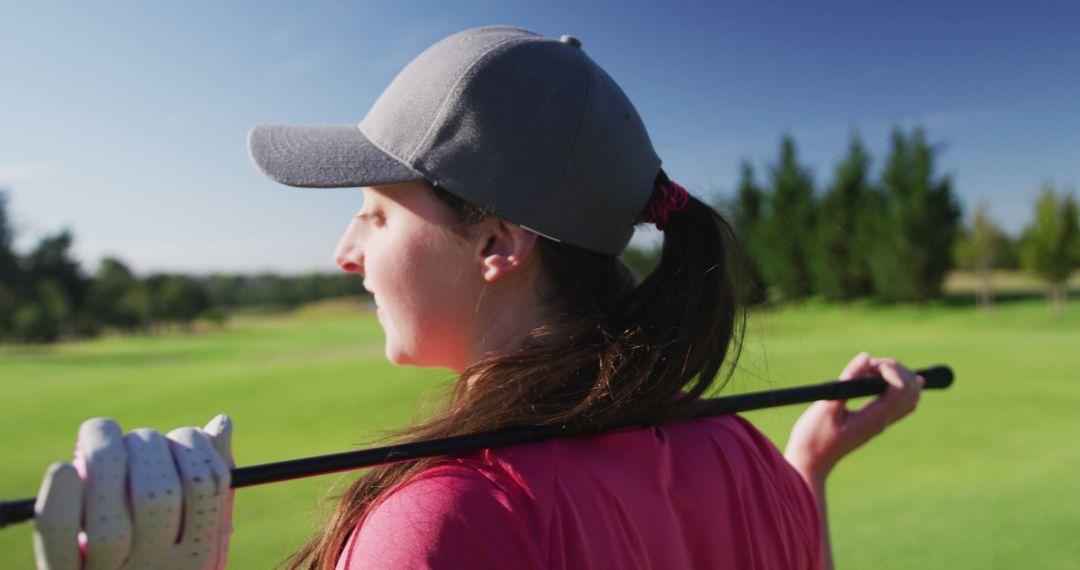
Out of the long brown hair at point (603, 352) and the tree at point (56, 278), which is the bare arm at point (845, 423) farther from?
the tree at point (56, 278)

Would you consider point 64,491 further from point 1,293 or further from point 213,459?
point 1,293

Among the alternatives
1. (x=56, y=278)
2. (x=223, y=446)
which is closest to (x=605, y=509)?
(x=223, y=446)

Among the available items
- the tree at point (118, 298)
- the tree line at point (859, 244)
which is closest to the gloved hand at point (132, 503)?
the tree line at point (859, 244)

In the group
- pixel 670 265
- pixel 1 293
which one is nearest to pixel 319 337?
pixel 1 293

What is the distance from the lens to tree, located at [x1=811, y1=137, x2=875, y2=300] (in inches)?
1011

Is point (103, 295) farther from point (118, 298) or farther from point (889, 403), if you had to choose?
point (889, 403)

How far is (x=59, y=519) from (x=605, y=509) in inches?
21.5

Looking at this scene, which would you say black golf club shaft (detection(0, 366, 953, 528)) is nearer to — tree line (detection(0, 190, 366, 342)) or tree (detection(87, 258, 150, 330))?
tree line (detection(0, 190, 366, 342))

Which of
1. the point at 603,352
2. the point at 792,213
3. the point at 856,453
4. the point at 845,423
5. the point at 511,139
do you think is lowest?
the point at 856,453

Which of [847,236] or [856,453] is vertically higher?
[847,236]

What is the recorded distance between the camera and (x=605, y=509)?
909 mm

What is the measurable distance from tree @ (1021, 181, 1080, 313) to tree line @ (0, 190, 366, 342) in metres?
22.1

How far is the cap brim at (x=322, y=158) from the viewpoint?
1095 millimetres

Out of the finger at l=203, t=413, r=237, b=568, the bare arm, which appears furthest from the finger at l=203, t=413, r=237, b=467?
the bare arm
